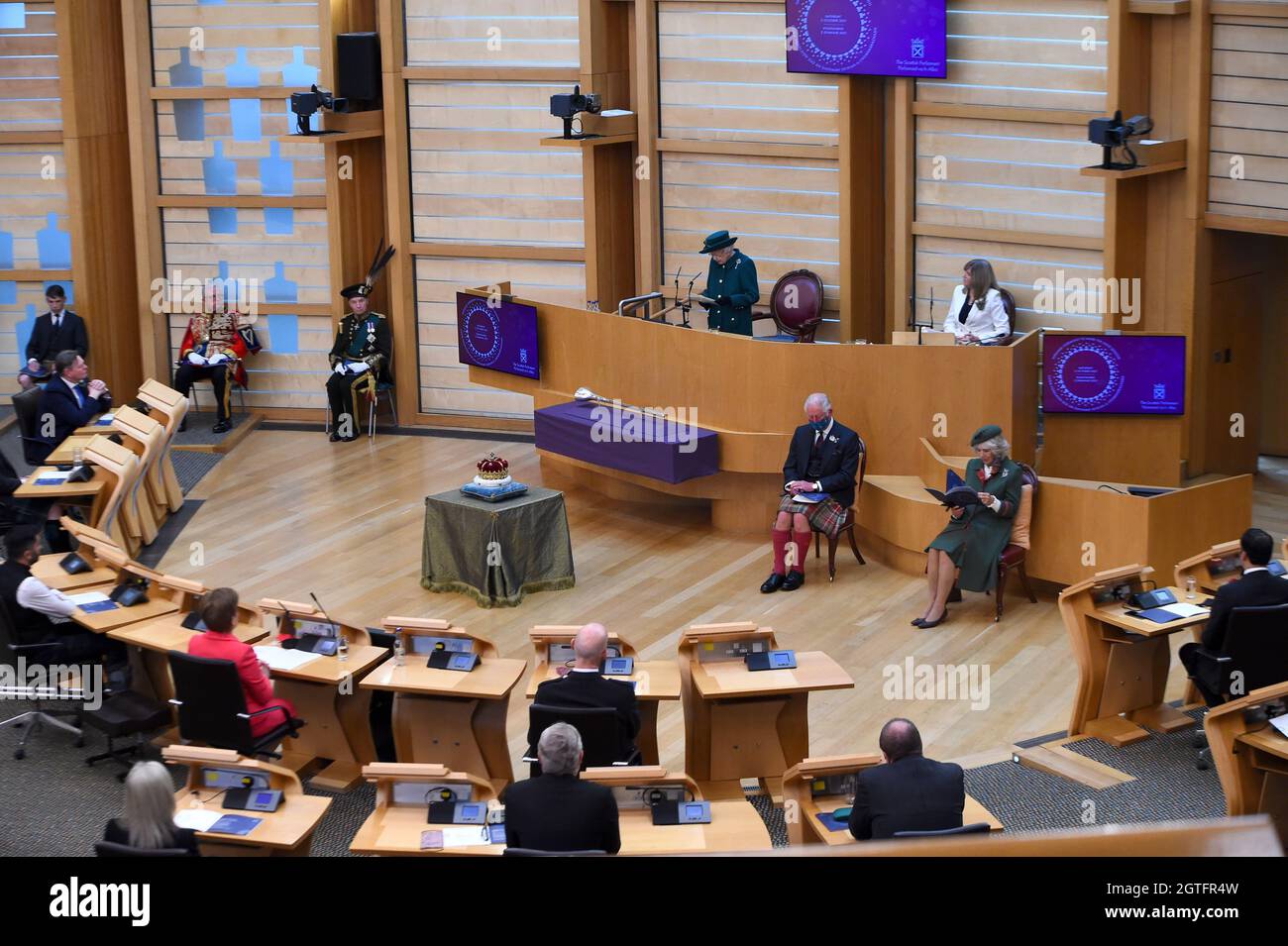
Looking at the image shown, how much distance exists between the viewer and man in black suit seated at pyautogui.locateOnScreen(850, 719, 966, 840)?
213 inches

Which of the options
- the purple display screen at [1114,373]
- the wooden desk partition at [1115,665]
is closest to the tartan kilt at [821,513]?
the purple display screen at [1114,373]

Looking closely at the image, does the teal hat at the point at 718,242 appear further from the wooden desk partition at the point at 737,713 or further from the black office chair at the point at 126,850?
the black office chair at the point at 126,850

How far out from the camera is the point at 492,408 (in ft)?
48.0

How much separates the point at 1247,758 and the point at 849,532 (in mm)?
4286

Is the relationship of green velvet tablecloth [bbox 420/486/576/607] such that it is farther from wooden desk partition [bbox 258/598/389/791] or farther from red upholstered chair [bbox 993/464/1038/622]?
red upholstered chair [bbox 993/464/1038/622]

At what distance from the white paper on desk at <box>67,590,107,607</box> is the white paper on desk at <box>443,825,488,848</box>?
11.3ft

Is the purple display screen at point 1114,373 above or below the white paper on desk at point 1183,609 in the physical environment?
above

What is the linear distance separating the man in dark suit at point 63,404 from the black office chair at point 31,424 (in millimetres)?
16

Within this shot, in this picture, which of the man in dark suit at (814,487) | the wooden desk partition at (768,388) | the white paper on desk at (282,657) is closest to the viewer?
the white paper on desk at (282,657)

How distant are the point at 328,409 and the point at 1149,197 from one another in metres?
7.34

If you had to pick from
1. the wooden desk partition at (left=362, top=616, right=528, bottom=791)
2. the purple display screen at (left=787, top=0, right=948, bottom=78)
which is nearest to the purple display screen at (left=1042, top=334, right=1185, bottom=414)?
the purple display screen at (left=787, top=0, right=948, bottom=78)

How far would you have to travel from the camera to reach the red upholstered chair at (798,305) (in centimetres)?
1263
